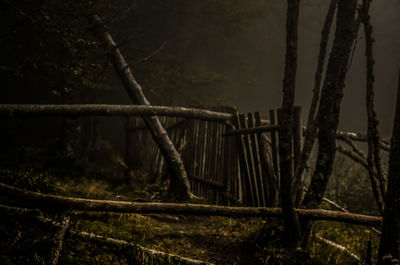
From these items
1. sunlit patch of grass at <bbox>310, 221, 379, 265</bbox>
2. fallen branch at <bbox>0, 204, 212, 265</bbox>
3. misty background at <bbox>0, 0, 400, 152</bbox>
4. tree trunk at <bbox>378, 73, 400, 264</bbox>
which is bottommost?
sunlit patch of grass at <bbox>310, 221, 379, 265</bbox>

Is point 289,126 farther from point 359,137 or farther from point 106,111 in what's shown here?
point 359,137

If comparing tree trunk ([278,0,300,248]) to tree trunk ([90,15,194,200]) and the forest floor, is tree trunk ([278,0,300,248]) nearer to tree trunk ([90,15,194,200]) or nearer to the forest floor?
the forest floor

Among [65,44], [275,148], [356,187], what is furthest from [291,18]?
[356,187]

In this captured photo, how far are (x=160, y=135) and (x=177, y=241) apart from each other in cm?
310

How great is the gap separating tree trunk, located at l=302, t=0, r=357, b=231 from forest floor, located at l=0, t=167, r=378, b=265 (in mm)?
519

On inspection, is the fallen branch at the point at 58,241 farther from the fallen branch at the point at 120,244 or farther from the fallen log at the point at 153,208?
the fallen log at the point at 153,208

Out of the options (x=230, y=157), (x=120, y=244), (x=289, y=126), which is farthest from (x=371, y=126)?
(x=120, y=244)

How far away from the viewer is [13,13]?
533 centimetres

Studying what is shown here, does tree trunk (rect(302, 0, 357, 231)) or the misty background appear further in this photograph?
the misty background

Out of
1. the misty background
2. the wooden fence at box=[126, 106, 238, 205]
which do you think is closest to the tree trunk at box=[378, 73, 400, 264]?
the wooden fence at box=[126, 106, 238, 205]

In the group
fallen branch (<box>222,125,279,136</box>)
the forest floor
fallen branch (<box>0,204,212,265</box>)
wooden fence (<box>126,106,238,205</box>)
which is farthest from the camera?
wooden fence (<box>126,106,238,205</box>)

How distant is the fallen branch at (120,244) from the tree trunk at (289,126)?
45.4 inches

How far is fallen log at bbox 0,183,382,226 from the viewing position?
3.13 metres

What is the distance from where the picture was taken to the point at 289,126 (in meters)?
2.88
